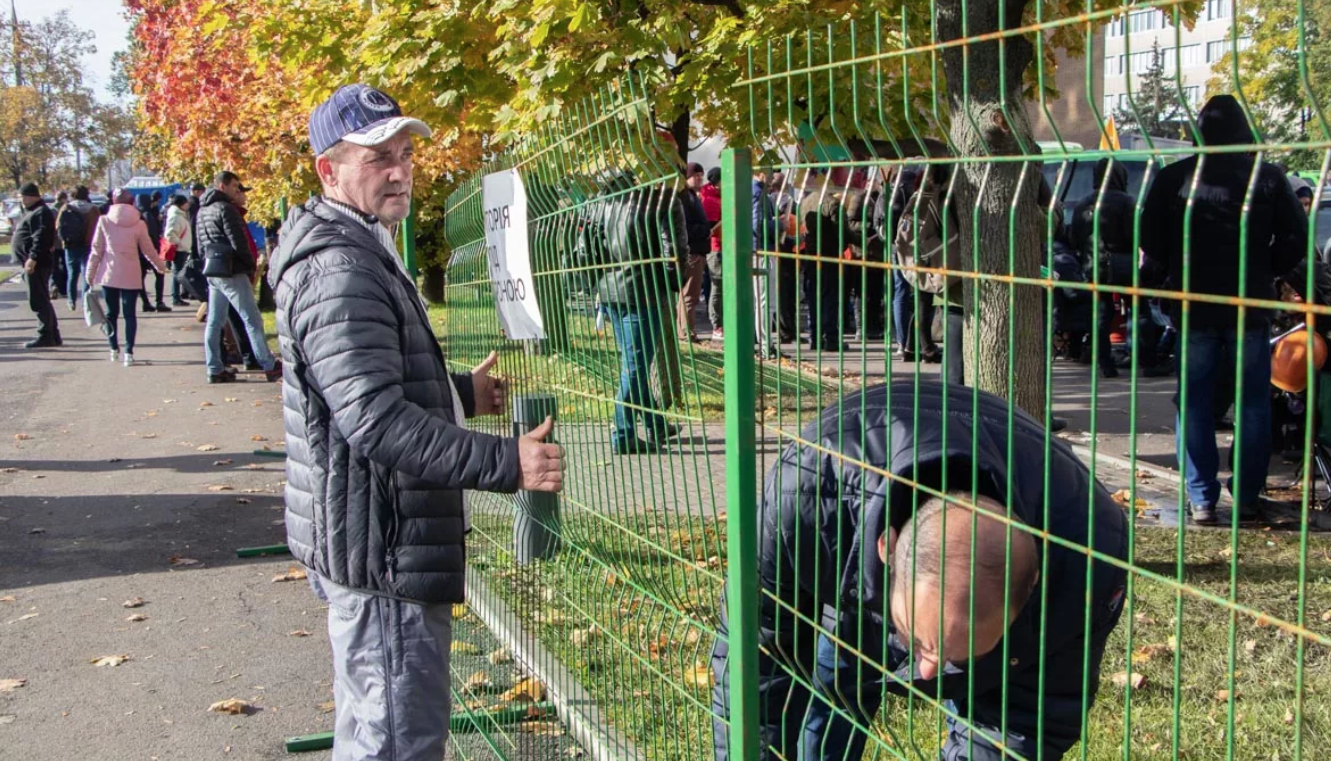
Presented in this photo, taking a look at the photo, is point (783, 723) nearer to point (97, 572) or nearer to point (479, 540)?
point (479, 540)

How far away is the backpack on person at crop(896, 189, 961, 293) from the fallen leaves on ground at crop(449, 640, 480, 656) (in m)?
2.24

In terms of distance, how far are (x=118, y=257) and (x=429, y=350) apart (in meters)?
11.9

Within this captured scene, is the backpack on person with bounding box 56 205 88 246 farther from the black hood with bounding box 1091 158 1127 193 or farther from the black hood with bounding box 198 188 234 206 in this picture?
the black hood with bounding box 1091 158 1127 193

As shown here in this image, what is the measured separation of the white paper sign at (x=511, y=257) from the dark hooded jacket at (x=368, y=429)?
494 mm

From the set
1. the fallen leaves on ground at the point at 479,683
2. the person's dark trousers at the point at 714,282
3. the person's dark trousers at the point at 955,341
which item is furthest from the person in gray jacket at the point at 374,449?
the person's dark trousers at the point at 714,282

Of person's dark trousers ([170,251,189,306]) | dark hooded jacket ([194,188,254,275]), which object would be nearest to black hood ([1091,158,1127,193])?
dark hooded jacket ([194,188,254,275])

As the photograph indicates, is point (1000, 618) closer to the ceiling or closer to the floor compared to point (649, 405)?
closer to the floor

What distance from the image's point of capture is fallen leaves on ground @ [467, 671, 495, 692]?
4.83 metres

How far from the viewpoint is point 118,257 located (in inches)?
540

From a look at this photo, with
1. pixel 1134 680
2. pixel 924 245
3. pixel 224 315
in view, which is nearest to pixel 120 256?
pixel 224 315

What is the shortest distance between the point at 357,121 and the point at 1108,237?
4728 millimetres

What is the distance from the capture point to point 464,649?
207 inches

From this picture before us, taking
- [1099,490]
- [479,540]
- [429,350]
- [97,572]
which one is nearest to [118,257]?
[97,572]

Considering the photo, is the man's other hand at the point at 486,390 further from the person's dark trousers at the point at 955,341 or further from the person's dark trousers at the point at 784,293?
the person's dark trousers at the point at 955,341
